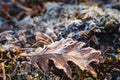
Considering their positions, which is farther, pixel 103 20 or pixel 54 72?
pixel 103 20

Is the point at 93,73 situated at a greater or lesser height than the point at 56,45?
lesser

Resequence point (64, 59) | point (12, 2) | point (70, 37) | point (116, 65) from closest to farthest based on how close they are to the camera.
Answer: point (64, 59)
point (116, 65)
point (70, 37)
point (12, 2)

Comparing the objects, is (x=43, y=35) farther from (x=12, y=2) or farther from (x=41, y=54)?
(x=12, y=2)

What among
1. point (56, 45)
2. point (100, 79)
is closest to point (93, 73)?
point (100, 79)

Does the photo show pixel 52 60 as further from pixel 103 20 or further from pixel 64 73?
pixel 103 20

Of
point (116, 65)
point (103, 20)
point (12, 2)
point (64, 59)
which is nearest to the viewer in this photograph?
point (64, 59)

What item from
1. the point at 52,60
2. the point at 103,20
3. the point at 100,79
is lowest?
the point at 100,79
